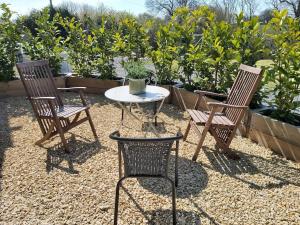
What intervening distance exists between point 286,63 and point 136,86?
6.08ft

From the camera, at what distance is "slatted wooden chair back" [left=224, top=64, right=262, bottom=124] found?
3.20 meters

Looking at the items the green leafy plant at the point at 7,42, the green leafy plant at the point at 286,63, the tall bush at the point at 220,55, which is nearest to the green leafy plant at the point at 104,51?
the green leafy plant at the point at 7,42

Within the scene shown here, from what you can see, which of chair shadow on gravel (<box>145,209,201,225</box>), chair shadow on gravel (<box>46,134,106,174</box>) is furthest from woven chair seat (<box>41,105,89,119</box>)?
chair shadow on gravel (<box>145,209,201,225</box>)

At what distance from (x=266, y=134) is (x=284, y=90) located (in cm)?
59

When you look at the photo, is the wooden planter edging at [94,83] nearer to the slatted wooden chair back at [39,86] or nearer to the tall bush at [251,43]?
the slatted wooden chair back at [39,86]

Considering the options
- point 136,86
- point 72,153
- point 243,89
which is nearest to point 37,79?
point 72,153

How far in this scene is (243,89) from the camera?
345 centimetres

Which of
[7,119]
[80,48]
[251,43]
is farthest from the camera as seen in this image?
[80,48]

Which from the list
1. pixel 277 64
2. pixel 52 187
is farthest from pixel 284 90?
pixel 52 187

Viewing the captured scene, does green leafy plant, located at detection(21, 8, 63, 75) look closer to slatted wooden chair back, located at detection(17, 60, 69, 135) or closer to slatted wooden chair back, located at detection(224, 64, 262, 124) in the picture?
slatted wooden chair back, located at detection(17, 60, 69, 135)

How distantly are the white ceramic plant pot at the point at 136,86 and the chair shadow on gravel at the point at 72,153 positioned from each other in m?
0.83

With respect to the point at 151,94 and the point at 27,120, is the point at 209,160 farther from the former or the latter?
the point at 27,120

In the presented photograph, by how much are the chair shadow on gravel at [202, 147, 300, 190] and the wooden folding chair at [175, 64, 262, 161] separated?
0.54ft

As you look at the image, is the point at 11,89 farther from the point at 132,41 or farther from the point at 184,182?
the point at 184,182
